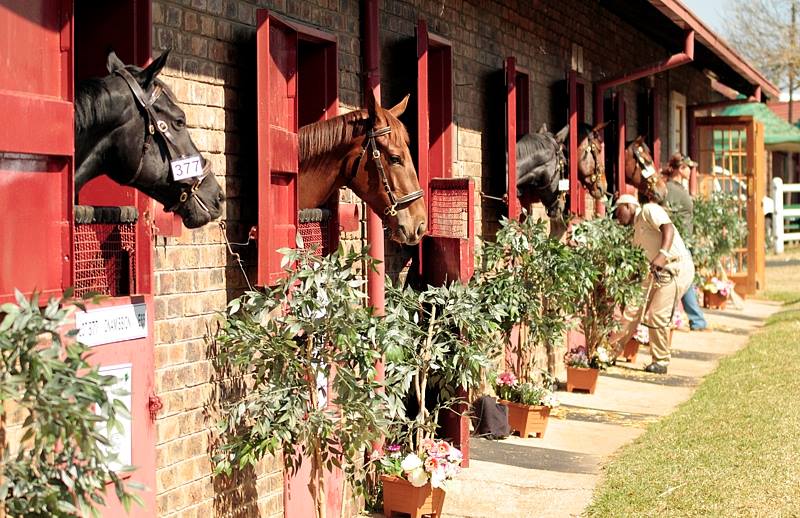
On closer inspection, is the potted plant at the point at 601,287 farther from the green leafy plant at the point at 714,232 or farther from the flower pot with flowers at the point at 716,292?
the flower pot with flowers at the point at 716,292

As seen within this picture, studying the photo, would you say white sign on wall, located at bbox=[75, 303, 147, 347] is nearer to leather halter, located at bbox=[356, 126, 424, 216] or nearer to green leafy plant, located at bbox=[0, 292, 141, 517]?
green leafy plant, located at bbox=[0, 292, 141, 517]

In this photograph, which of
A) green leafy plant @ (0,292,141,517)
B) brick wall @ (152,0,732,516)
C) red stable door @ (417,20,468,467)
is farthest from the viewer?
red stable door @ (417,20,468,467)

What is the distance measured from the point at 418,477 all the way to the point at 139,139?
2622 mm

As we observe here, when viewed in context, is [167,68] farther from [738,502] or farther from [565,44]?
[565,44]

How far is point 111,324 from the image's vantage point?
14.0 ft

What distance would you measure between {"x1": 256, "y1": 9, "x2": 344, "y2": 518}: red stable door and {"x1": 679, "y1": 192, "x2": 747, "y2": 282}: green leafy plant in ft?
29.7

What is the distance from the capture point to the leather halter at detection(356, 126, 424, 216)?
5.80m

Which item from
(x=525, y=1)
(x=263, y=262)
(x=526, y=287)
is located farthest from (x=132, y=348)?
(x=525, y=1)

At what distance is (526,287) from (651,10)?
5.09 meters

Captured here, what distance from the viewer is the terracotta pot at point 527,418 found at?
8.37m

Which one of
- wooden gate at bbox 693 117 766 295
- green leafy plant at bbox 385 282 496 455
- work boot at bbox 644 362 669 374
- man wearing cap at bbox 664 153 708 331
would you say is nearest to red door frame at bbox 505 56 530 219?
green leafy plant at bbox 385 282 496 455

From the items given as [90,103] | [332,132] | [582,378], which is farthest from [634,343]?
[90,103]

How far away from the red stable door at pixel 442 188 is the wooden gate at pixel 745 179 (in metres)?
11.3

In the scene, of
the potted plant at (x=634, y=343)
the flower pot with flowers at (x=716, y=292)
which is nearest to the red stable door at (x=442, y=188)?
the potted plant at (x=634, y=343)
